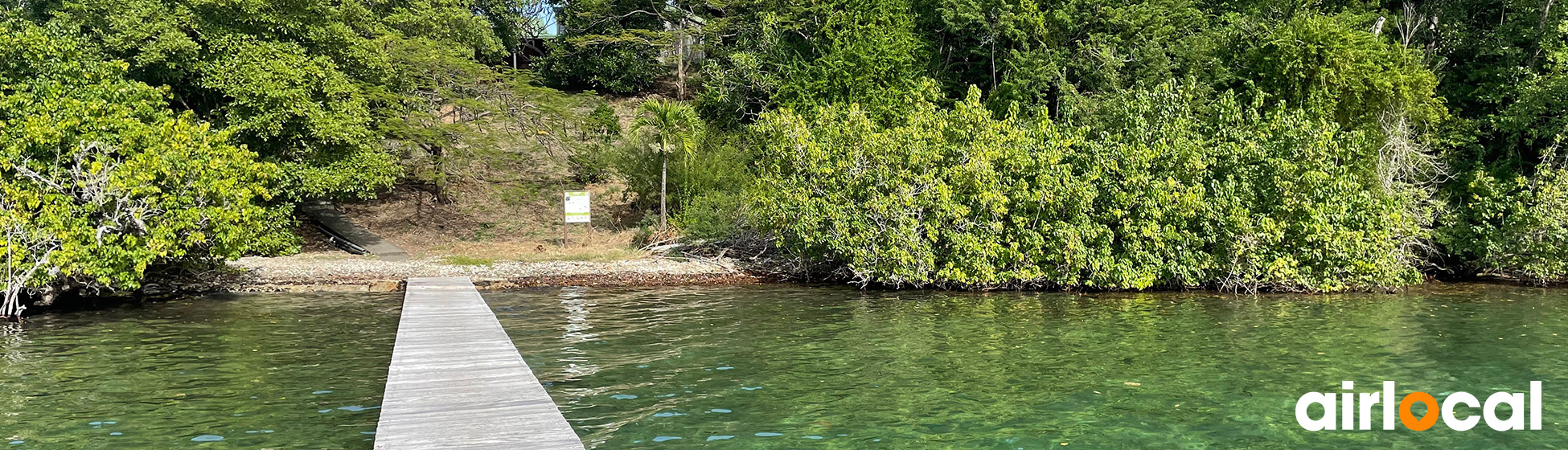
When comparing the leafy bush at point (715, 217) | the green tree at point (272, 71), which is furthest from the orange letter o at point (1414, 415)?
the green tree at point (272, 71)

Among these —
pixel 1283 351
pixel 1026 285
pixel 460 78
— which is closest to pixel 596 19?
pixel 460 78

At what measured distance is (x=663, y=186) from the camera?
33.0m

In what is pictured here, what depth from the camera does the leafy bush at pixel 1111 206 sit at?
2323 centimetres

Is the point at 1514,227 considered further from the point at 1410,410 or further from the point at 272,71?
the point at 272,71

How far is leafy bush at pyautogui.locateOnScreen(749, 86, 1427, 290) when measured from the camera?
23234 mm

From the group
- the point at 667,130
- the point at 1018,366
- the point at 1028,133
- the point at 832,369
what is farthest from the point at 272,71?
the point at 1018,366

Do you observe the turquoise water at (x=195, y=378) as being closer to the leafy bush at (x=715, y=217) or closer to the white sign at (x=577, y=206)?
the white sign at (x=577, y=206)

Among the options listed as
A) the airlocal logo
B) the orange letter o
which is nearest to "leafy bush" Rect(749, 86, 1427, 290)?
the airlocal logo

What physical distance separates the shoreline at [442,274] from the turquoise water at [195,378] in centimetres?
402

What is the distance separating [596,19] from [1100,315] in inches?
1522

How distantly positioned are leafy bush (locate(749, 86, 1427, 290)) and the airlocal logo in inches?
450

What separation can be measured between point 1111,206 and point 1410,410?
13.3m

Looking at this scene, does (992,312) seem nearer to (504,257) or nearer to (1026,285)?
(1026,285)

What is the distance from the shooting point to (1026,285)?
25031mm
